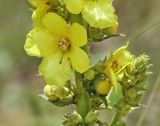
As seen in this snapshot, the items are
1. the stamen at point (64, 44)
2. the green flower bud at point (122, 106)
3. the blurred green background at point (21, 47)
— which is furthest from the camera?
the blurred green background at point (21, 47)

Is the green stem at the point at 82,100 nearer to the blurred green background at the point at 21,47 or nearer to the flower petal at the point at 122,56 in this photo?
the flower petal at the point at 122,56

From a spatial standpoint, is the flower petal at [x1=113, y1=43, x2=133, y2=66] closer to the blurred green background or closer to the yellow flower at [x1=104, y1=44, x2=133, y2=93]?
the yellow flower at [x1=104, y1=44, x2=133, y2=93]

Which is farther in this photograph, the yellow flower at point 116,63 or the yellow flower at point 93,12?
the yellow flower at point 116,63

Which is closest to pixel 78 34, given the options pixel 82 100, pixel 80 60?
pixel 80 60

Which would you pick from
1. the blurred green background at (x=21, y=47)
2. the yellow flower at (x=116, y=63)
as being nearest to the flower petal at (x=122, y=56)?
the yellow flower at (x=116, y=63)

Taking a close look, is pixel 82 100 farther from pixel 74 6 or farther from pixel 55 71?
pixel 74 6

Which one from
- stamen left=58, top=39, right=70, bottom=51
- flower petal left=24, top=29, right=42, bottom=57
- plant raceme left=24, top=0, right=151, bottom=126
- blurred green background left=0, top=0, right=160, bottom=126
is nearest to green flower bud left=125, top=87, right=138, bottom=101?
plant raceme left=24, top=0, right=151, bottom=126

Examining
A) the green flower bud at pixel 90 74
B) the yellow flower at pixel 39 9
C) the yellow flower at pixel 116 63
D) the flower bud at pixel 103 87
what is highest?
the yellow flower at pixel 39 9

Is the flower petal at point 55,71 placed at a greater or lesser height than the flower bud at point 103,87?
greater
